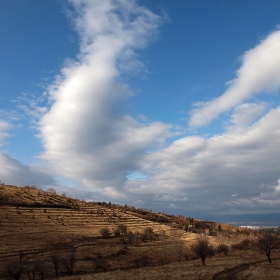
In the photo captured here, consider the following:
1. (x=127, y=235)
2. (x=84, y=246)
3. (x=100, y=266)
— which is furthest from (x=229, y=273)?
Answer: (x=127, y=235)

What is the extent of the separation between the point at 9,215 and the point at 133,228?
206 feet

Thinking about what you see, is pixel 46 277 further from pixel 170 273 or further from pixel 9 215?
pixel 9 215

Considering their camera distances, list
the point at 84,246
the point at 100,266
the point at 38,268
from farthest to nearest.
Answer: the point at 84,246 → the point at 100,266 → the point at 38,268

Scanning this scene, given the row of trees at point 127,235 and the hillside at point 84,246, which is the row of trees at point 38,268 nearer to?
the hillside at point 84,246

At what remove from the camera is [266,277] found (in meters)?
42.1

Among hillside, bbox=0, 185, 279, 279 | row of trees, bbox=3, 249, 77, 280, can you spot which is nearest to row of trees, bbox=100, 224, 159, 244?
hillside, bbox=0, 185, 279, 279

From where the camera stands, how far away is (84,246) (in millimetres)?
95812

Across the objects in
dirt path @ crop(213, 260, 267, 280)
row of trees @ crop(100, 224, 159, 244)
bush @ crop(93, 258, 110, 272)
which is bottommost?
bush @ crop(93, 258, 110, 272)

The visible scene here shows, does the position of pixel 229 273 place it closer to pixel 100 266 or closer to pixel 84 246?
pixel 100 266

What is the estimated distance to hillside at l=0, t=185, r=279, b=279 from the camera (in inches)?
2297

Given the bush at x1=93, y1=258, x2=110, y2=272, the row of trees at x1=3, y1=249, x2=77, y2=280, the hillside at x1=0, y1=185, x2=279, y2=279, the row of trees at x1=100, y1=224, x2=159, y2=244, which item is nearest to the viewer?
the row of trees at x1=3, y1=249, x2=77, y2=280

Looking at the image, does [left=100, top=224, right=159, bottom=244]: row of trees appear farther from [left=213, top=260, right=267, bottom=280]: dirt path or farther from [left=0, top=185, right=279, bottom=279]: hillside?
[left=213, top=260, right=267, bottom=280]: dirt path

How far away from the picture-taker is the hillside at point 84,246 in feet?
191

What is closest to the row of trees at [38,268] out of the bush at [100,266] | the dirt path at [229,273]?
the bush at [100,266]
